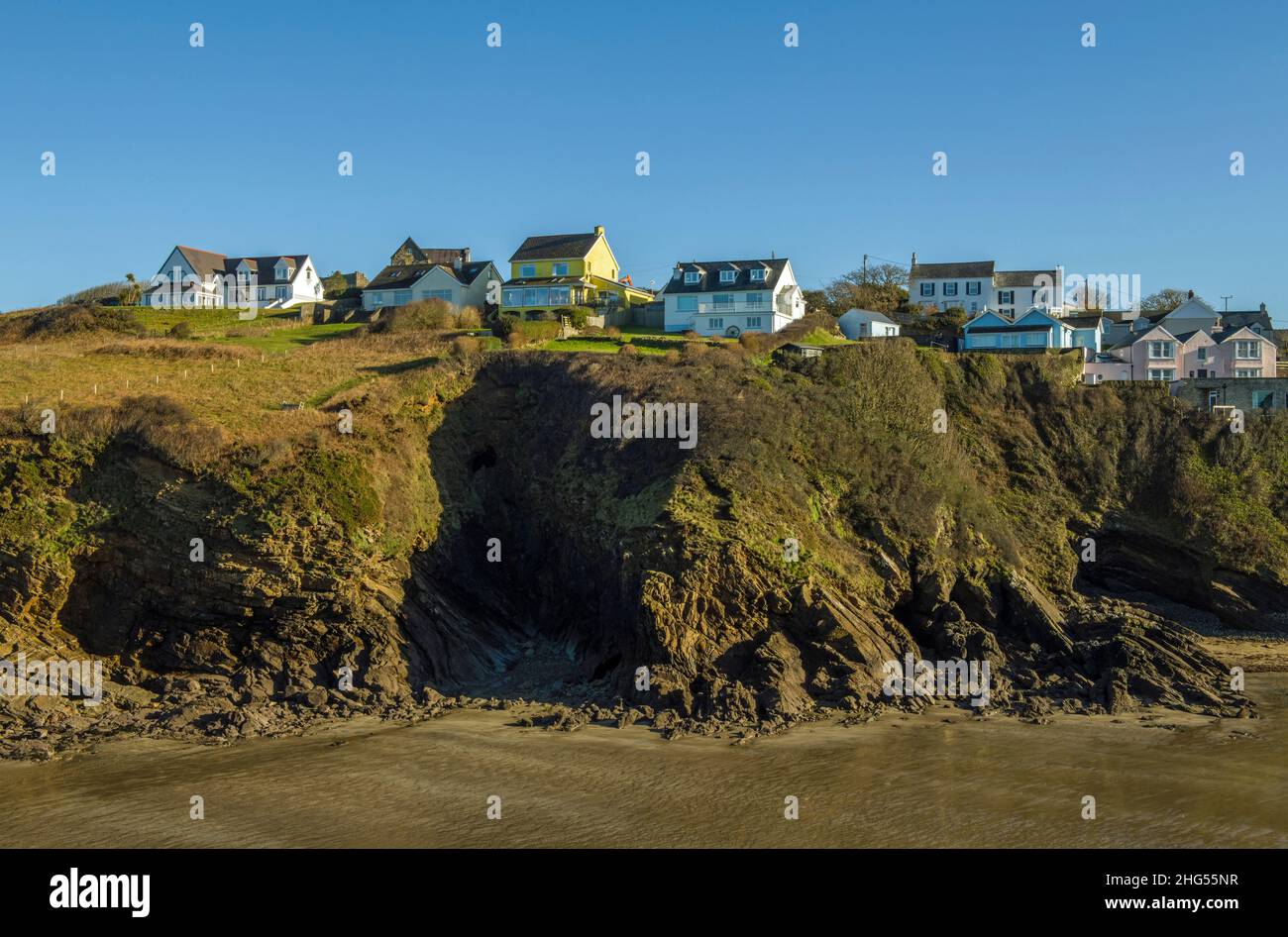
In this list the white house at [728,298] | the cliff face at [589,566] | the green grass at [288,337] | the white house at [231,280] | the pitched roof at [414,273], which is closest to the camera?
the cliff face at [589,566]

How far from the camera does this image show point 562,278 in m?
61.3

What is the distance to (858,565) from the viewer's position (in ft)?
108

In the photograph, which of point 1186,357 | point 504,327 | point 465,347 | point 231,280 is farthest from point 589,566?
point 231,280

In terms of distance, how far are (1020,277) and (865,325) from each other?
940 inches

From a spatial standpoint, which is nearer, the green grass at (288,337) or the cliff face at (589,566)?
the cliff face at (589,566)

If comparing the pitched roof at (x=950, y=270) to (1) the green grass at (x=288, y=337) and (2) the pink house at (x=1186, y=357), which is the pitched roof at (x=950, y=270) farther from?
(1) the green grass at (x=288, y=337)

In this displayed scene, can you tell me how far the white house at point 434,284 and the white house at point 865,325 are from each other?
65.4 feet

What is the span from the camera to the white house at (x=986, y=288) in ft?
246

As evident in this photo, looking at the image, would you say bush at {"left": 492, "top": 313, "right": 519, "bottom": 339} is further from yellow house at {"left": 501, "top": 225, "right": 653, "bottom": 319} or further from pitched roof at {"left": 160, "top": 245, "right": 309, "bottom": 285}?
pitched roof at {"left": 160, "top": 245, "right": 309, "bottom": 285}

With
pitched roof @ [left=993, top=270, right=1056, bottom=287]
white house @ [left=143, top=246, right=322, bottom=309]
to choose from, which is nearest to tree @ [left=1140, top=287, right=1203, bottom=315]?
pitched roof @ [left=993, top=270, right=1056, bottom=287]

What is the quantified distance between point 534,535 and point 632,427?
15.6ft

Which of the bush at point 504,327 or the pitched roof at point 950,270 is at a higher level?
the pitched roof at point 950,270

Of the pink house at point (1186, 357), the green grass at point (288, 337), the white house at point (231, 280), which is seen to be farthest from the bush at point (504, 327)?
the pink house at point (1186, 357)
